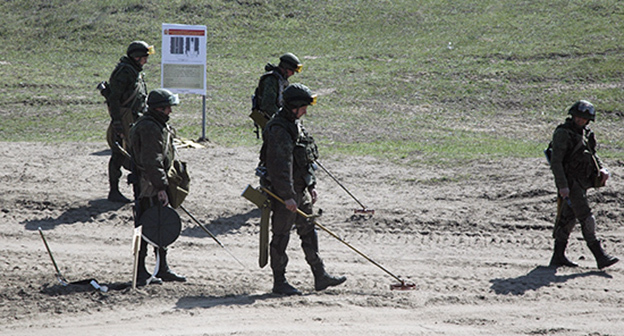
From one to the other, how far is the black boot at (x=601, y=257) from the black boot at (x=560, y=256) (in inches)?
11.2

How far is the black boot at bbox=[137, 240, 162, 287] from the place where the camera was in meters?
7.67

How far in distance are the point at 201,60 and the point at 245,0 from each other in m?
17.0

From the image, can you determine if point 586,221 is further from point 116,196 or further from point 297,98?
point 116,196

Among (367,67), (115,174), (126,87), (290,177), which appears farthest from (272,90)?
(367,67)

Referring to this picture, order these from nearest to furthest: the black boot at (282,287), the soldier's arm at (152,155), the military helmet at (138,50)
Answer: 1. the soldier's arm at (152,155)
2. the black boot at (282,287)
3. the military helmet at (138,50)

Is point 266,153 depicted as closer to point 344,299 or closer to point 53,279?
point 344,299

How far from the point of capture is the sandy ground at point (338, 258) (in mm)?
6805

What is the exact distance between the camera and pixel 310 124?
1745 cm

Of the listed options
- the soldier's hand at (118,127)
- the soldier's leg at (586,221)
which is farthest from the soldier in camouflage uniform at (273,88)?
the soldier's leg at (586,221)

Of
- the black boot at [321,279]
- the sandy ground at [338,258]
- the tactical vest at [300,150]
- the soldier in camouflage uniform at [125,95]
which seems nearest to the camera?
the sandy ground at [338,258]

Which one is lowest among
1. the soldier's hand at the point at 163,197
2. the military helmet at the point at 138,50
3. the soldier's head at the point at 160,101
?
the soldier's hand at the point at 163,197

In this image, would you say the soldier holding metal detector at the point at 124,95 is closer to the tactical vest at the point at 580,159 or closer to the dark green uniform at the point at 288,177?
the dark green uniform at the point at 288,177

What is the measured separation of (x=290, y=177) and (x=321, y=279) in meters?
1.25

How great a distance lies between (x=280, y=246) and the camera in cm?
746
